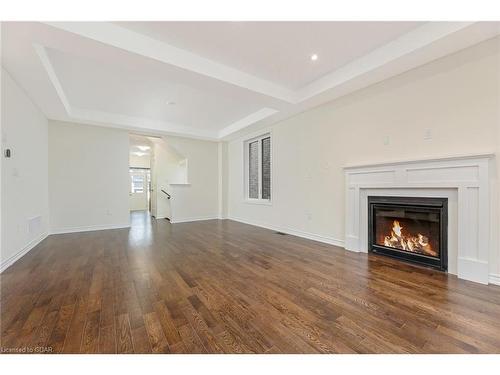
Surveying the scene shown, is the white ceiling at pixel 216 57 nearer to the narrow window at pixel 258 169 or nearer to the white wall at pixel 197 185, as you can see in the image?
the narrow window at pixel 258 169

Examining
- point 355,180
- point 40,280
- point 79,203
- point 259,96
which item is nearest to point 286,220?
point 355,180

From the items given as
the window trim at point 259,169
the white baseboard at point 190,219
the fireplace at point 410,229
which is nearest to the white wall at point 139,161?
the white baseboard at point 190,219

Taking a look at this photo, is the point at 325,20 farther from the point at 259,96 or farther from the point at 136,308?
the point at 136,308

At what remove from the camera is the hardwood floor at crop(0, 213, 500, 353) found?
137 cm

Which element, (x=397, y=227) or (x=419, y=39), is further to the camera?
(x=397, y=227)

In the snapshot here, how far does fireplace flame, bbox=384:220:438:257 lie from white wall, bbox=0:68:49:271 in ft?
16.6

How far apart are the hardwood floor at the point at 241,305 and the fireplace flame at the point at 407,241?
0.91 feet

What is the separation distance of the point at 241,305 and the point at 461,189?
2648 mm

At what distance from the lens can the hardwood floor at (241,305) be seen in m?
1.37

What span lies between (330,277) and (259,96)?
2876 millimetres

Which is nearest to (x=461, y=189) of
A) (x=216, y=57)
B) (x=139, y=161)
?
(x=216, y=57)

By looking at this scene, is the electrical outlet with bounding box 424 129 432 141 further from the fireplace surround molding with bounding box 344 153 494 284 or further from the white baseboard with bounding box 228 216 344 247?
the white baseboard with bounding box 228 216 344 247

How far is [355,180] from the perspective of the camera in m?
3.36
